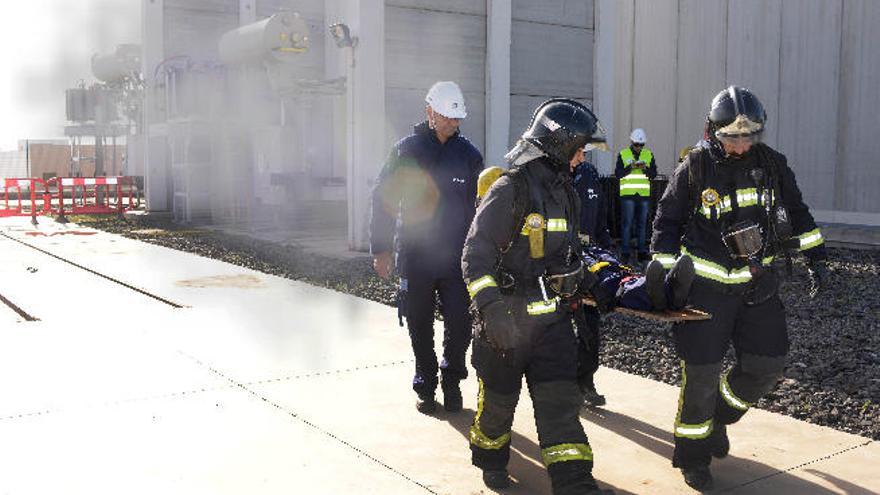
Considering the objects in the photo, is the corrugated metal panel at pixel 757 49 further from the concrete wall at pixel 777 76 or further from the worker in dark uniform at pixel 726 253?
the worker in dark uniform at pixel 726 253

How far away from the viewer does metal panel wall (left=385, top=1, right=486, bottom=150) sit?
13.4m

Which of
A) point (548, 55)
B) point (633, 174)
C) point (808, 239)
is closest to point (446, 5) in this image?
A: point (548, 55)

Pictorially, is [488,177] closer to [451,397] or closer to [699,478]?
[451,397]

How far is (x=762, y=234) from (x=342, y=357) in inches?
132

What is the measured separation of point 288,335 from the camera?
7.10 m

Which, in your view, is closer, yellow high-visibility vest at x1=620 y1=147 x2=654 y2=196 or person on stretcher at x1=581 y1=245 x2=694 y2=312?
person on stretcher at x1=581 y1=245 x2=694 y2=312

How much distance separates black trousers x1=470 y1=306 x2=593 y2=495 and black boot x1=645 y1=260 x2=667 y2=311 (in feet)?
1.31

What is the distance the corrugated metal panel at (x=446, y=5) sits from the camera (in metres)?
13.4

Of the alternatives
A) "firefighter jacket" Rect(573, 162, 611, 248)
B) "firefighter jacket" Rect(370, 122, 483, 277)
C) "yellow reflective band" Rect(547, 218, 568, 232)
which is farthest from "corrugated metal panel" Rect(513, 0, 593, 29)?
"yellow reflective band" Rect(547, 218, 568, 232)

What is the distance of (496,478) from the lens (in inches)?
152

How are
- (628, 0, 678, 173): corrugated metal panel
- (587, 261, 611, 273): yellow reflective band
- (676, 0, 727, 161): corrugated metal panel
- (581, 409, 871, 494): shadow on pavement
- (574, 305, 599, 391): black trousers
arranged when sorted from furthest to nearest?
(628, 0, 678, 173): corrugated metal panel, (676, 0, 727, 161): corrugated metal panel, (574, 305, 599, 391): black trousers, (587, 261, 611, 273): yellow reflective band, (581, 409, 871, 494): shadow on pavement

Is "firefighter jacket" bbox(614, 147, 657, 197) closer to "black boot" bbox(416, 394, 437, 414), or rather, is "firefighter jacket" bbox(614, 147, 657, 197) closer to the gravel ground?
the gravel ground

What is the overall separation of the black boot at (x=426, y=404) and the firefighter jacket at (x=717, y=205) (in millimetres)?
1753

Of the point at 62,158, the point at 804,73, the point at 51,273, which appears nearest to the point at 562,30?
the point at 804,73
